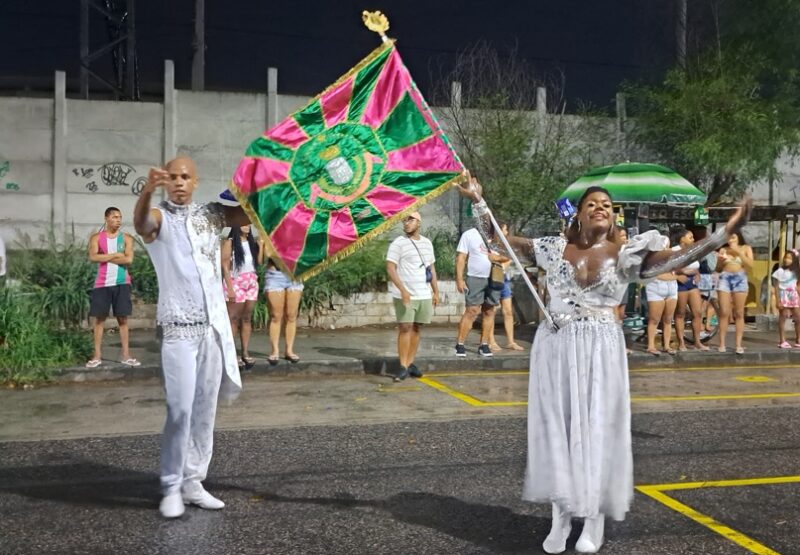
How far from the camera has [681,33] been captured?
821 inches

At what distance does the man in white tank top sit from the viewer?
17.5 feet

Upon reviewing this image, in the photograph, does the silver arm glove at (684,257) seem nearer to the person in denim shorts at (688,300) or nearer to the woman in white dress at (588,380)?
the woman in white dress at (588,380)

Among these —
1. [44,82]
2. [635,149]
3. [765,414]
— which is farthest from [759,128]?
[44,82]

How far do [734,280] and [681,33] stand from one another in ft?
31.4

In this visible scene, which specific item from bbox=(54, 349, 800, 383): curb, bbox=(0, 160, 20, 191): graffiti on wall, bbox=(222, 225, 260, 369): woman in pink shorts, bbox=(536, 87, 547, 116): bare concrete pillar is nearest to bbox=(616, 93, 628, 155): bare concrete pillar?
bbox=(536, 87, 547, 116): bare concrete pillar

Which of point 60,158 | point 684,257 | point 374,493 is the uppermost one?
point 60,158

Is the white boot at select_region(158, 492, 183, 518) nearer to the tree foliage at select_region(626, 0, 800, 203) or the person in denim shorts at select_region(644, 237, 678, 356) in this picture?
the person in denim shorts at select_region(644, 237, 678, 356)

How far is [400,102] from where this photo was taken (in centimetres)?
585

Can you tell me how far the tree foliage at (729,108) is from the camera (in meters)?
18.8

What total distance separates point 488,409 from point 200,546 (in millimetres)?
4608

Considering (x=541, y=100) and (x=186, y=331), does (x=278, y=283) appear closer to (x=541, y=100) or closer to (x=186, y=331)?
(x=186, y=331)

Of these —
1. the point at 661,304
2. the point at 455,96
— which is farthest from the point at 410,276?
the point at 455,96

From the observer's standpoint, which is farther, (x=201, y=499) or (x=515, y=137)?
(x=515, y=137)

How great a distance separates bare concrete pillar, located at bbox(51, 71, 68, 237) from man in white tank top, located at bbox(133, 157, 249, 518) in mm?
13435
